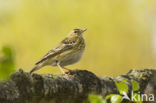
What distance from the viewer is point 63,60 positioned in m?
6.11

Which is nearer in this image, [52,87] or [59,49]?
[52,87]

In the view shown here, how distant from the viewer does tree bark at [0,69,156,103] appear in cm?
284

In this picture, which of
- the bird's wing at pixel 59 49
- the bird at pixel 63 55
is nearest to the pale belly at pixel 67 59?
the bird at pixel 63 55

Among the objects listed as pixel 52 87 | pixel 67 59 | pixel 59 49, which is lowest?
pixel 52 87

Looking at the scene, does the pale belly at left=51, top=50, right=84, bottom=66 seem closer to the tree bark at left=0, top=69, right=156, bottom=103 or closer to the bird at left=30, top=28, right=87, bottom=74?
the bird at left=30, top=28, right=87, bottom=74

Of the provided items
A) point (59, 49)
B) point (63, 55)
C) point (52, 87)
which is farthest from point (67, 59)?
point (52, 87)

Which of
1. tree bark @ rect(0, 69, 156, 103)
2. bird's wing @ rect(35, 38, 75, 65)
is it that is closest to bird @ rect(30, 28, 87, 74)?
bird's wing @ rect(35, 38, 75, 65)

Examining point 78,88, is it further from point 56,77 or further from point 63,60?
point 63,60

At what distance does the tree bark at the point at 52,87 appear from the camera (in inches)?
A: 112

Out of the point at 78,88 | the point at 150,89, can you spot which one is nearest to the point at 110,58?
the point at 150,89

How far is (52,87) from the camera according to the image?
326cm

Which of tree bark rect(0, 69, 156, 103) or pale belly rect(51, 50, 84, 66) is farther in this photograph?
pale belly rect(51, 50, 84, 66)

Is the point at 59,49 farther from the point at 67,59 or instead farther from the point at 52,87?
the point at 52,87

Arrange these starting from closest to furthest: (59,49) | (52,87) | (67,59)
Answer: (52,87), (67,59), (59,49)
